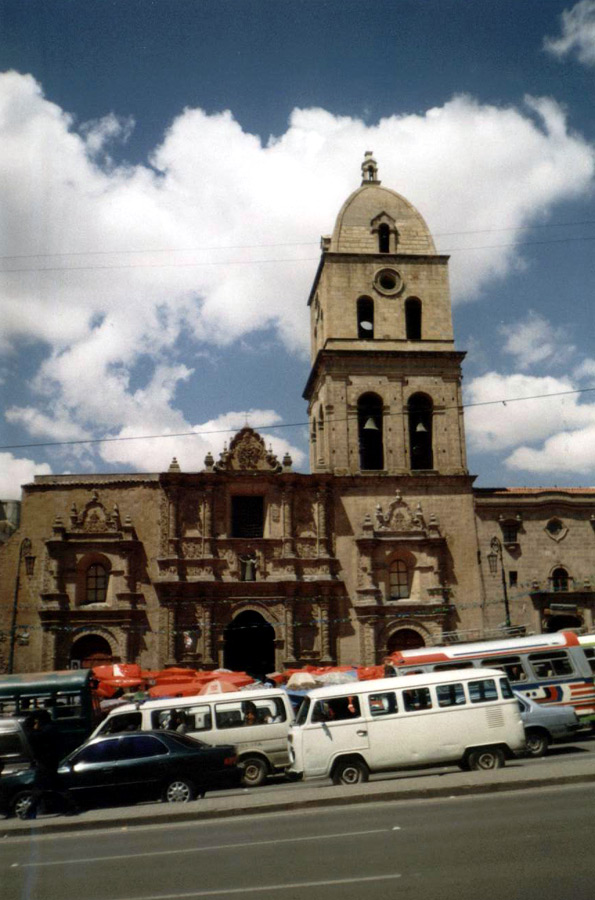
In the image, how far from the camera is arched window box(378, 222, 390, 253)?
41.3 meters

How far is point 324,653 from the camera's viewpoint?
34469mm

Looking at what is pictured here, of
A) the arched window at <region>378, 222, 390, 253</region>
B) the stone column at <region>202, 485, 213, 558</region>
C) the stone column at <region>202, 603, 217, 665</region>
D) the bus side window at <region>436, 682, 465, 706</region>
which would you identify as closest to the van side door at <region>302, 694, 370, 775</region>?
the bus side window at <region>436, 682, 465, 706</region>

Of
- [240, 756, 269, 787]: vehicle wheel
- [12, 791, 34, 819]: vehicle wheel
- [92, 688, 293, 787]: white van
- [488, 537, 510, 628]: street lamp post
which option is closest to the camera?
[12, 791, 34, 819]: vehicle wheel

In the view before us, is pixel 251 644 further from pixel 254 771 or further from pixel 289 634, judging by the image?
pixel 254 771

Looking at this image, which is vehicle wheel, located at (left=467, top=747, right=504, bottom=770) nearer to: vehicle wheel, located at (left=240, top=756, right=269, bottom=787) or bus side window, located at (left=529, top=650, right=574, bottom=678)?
vehicle wheel, located at (left=240, top=756, right=269, bottom=787)

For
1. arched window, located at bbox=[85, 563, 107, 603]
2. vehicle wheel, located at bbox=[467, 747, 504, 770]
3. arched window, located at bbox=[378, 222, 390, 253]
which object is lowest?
vehicle wheel, located at bbox=[467, 747, 504, 770]

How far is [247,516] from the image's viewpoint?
37062 millimetres

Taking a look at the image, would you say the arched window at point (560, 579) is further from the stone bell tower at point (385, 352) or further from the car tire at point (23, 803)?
the car tire at point (23, 803)

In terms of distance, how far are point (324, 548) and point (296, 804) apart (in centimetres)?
2359

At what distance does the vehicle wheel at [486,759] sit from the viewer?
15039 mm

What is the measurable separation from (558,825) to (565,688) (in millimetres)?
11806

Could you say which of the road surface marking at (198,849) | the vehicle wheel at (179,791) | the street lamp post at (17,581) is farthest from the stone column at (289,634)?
the road surface marking at (198,849)

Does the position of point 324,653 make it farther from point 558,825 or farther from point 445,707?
point 558,825

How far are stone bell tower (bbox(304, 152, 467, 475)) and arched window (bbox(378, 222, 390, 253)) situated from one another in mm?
54
